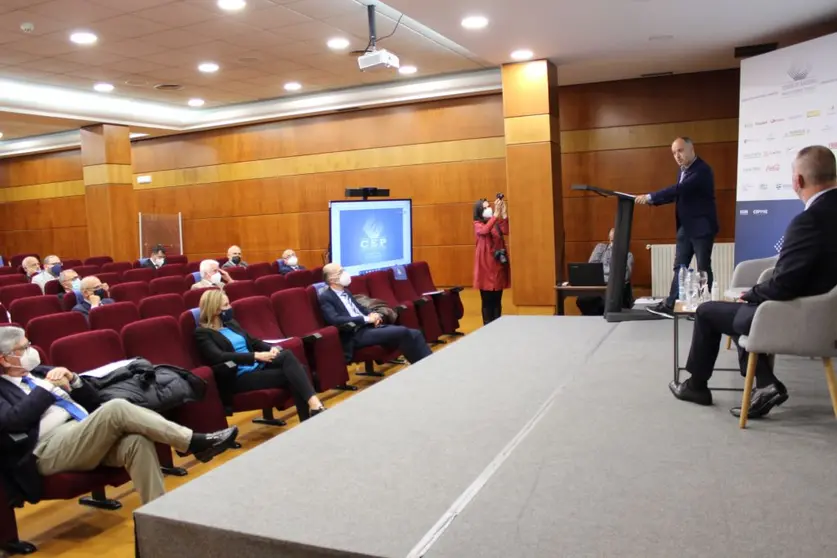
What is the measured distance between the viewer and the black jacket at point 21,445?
2.97 m

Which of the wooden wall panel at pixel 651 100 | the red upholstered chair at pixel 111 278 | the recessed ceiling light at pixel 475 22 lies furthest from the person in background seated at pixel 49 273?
the wooden wall panel at pixel 651 100

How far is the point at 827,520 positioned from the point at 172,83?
396 inches

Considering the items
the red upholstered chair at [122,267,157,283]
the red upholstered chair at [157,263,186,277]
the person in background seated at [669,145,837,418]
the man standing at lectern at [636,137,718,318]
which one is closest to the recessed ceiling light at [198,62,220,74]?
the red upholstered chair at [157,263,186,277]

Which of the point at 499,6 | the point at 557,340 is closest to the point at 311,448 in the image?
the point at 557,340

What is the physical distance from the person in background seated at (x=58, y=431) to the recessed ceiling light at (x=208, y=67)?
21.6 ft

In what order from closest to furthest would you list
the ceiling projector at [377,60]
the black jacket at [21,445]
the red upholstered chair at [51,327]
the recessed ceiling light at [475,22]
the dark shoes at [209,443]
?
the black jacket at [21,445] → the dark shoes at [209,443] → the red upholstered chair at [51,327] → the recessed ceiling light at [475,22] → the ceiling projector at [377,60]

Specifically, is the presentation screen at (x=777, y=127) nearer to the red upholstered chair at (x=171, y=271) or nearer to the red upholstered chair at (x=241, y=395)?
the red upholstered chair at (x=241, y=395)

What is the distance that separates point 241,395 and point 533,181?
4.76 meters

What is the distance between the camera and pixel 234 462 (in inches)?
111

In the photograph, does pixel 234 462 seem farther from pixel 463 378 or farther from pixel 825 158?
pixel 825 158

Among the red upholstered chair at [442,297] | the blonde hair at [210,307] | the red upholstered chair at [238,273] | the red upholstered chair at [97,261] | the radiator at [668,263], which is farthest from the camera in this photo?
the red upholstered chair at [97,261]

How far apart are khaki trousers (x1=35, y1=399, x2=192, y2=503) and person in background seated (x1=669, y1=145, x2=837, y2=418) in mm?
2524

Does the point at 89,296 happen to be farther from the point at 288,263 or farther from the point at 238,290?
the point at 288,263

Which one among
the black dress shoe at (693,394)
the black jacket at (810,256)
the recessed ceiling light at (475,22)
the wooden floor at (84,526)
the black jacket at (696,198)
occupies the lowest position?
the wooden floor at (84,526)
